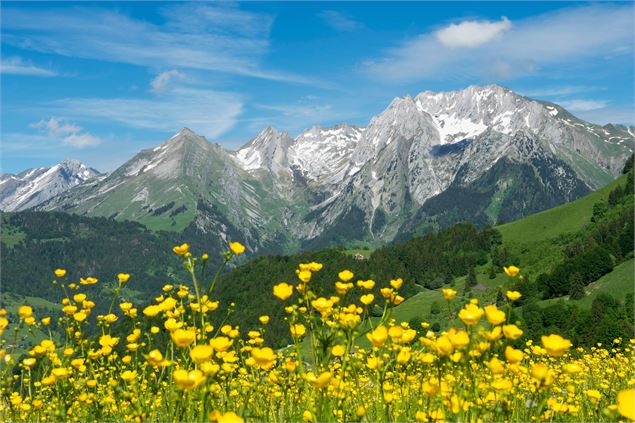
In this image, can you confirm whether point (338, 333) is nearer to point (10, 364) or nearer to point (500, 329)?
point (500, 329)

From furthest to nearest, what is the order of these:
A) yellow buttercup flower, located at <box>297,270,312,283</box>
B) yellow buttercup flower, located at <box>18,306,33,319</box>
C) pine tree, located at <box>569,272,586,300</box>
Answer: pine tree, located at <box>569,272,586,300</box>, yellow buttercup flower, located at <box>18,306,33,319</box>, yellow buttercup flower, located at <box>297,270,312,283</box>

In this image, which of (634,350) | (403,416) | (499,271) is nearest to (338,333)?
(403,416)

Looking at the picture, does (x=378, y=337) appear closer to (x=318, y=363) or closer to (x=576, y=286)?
→ (x=318, y=363)

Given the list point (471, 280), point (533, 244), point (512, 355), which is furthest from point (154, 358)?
point (533, 244)

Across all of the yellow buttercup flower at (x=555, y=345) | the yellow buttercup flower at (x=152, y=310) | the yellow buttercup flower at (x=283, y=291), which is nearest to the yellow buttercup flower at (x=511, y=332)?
the yellow buttercup flower at (x=555, y=345)

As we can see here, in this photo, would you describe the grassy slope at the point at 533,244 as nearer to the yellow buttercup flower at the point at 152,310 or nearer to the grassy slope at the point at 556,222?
the grassy slope at the point at 556,222

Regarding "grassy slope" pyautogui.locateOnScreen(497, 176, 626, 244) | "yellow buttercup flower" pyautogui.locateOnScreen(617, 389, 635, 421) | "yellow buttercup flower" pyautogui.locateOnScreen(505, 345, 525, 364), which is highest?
"grassy slope" pyautogui.locateOnScreen(497, 176, 626, 244)

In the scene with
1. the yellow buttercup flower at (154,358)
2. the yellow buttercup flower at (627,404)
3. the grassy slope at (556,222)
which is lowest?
the yellow buttercup flower at (627,404)

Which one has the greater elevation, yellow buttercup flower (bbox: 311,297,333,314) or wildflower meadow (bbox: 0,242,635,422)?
yellow buttercup flower (bbox: 311,297,333,314)

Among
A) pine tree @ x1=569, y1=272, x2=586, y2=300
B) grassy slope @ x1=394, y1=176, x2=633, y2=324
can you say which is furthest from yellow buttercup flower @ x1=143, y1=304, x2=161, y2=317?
grassy slope @ x1=394, y1=176, x2=633, y2=324

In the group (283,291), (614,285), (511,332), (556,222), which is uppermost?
(556,222)

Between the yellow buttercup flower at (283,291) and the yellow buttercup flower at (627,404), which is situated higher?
the yellow buttercup flower at (283,291)

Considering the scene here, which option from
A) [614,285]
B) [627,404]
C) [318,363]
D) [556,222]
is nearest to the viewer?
[627,404]

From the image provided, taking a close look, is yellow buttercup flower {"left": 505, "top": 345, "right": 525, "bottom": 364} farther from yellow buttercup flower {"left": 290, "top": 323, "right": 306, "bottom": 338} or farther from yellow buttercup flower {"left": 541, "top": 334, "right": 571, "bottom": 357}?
yellow buttercup flower {"left": 290, "top": 323, "right": 306, "bottom": 338}
